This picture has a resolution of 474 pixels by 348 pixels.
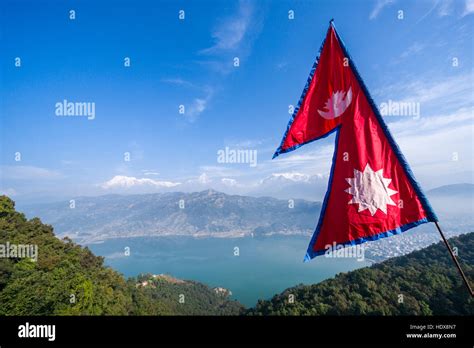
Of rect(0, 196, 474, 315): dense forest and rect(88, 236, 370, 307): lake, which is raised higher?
rect(0, 196, 474, 315): dense forest

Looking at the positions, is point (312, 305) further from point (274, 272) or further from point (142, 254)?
point (142, 254)

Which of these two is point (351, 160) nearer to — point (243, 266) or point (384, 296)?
point (384, 296)

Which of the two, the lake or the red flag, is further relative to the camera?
the lake

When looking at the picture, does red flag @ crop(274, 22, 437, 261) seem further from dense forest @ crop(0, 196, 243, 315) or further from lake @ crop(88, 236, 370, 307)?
lake @ crop(88, 236, 370, 307)

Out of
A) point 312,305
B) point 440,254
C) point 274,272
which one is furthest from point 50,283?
point 274,272

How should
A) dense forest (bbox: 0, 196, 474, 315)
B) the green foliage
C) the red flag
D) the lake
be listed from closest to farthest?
1. the red flag
2. dense forest (bbox: 0, 196, 474, 315)
3. the green foliage
4. the lake

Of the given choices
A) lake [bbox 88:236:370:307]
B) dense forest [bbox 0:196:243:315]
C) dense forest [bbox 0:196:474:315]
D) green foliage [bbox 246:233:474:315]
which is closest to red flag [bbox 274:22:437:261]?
dense forest [bbox 0:196:474:315]
